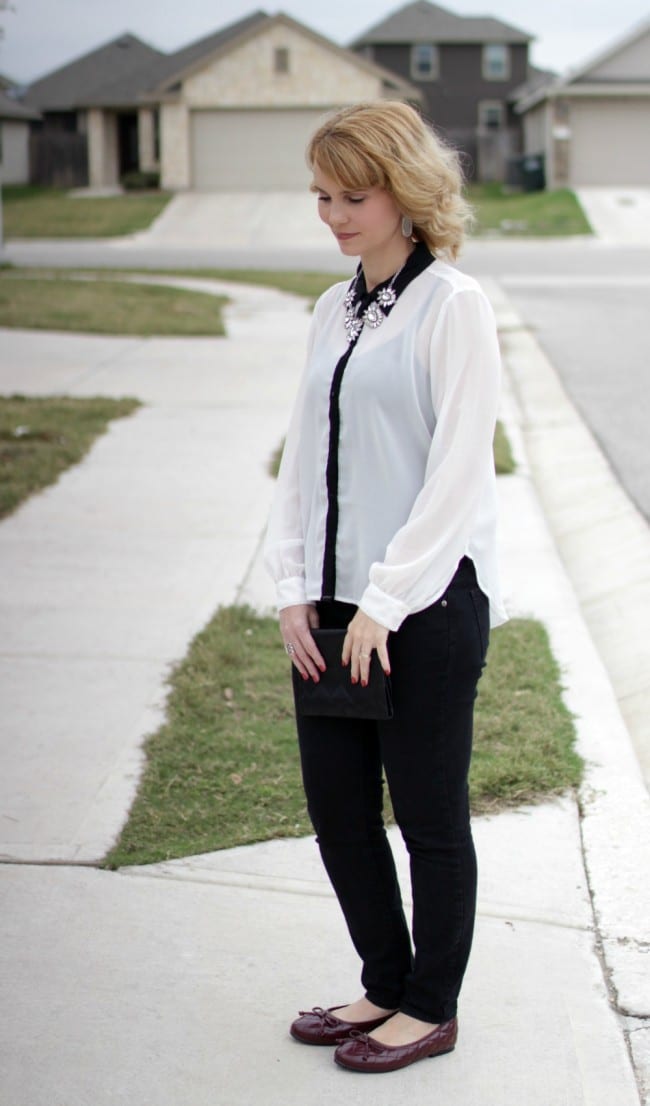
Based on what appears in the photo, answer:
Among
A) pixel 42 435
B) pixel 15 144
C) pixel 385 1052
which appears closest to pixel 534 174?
pixel 15 144

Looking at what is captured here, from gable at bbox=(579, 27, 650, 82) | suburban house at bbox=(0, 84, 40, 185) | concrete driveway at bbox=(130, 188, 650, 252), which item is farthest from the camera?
suburban house at bbox=(0, 84, 40, 185)

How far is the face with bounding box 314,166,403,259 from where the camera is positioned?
99.4 inches

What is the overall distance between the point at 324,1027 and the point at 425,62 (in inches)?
2237

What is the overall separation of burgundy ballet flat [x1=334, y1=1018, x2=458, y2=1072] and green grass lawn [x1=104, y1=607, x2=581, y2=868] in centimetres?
100

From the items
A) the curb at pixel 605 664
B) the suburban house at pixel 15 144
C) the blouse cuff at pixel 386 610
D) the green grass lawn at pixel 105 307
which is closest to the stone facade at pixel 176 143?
the suburban house at pixel 15 144

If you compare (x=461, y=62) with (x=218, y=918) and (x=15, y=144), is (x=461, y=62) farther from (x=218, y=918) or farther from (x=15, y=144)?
(x=218, y=918)

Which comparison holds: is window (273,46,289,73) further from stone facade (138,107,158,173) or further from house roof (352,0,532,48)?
house roof (352,0,532,48)

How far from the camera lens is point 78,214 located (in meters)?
35.8

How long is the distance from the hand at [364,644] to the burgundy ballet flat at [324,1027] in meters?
0.80

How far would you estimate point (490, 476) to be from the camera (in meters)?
2.58

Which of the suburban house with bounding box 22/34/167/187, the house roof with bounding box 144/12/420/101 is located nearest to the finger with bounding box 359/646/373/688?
the house roof with bounding box 144/12/420/101

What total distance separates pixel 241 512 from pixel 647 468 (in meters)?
2.60

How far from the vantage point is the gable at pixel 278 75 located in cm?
4097

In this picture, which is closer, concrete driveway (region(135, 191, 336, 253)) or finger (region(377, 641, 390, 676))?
finger (region(377, 641, 390, 676))
